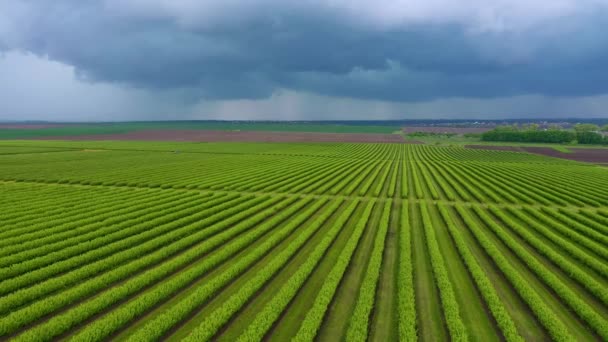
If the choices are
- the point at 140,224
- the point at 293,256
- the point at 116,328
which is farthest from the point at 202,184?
the point at 116,328

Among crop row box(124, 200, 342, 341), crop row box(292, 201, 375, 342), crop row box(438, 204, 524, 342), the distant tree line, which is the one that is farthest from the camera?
the distant tree line

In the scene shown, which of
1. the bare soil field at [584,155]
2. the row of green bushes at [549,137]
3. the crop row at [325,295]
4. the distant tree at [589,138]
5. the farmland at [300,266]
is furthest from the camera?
the row of green bushes at [549,137]

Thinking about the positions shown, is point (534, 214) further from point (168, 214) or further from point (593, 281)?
point (168, 214)

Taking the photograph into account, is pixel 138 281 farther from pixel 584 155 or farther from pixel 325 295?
pixel 584 155

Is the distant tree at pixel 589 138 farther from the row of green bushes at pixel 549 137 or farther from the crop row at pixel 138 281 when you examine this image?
the crop row at pixel 138 281

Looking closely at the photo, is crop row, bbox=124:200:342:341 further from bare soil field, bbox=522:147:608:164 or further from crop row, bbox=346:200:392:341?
bare soil field, bbox=522:147:608:164

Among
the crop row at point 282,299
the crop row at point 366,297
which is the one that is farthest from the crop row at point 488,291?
the crop row at point 282,299

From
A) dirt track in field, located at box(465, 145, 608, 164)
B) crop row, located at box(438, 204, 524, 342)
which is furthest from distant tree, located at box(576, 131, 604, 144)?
crop row, located at box(438, 204, 524, 342)

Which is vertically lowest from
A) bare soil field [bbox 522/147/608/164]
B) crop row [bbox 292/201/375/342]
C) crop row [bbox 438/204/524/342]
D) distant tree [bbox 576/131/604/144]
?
crop row [bbox 438/204/524/342]
